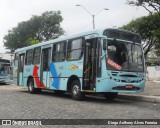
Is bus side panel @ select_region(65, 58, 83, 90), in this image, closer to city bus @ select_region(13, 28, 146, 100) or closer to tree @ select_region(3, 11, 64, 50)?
city bus @ select_region(13, 28, 146, 100)

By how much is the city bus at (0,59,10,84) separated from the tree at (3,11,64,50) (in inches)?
1315

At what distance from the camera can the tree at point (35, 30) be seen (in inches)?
2763

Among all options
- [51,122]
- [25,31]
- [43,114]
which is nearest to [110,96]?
[43,114]

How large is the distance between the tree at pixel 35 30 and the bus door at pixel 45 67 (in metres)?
50.1

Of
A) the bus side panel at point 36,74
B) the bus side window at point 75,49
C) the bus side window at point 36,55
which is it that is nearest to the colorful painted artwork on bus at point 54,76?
the bus side window at point 75,49

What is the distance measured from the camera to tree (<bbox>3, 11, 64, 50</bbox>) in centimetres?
7019

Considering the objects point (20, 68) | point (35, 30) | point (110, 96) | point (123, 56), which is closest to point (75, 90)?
point (110, 96)

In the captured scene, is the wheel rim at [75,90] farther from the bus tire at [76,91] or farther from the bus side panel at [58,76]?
the bus side panel at [58,76]

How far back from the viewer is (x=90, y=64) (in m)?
15.0

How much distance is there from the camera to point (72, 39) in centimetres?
1658

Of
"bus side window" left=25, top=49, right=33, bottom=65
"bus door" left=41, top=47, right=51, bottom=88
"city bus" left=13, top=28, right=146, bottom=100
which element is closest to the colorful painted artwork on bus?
"city bus" left=13, top=28, right=146, bottom=100

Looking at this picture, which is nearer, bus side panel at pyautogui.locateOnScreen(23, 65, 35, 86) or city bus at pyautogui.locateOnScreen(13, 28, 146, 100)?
city bus at pyautogui.locateOnScreen(13, 28, 146, 100)

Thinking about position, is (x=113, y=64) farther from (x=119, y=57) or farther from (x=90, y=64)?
(x=90, y=64)

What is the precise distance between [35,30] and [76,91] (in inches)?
2214
